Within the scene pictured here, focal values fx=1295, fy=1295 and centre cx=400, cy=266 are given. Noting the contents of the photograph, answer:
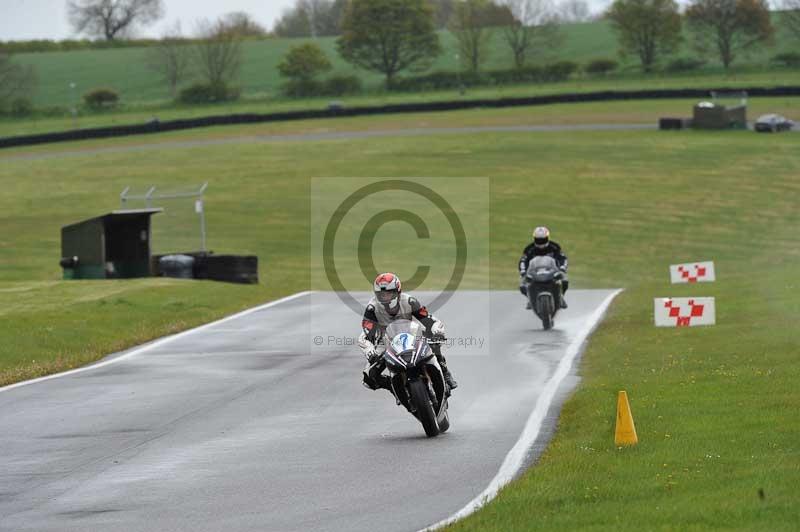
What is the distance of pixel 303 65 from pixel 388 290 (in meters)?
103

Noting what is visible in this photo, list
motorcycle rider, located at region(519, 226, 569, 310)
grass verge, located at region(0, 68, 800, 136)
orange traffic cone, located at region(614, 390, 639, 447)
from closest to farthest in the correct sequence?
orange traffic cone, located at region(614, 390, 639, 447) → motorcycle rider, located at region(519, 226, 569, 310) → grass verge, located at region(0, 68, 800, 136)

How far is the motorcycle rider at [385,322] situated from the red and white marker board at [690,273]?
19.5m

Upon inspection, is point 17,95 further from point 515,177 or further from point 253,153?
point 515,177

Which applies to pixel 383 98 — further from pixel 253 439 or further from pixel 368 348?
pixel 253 439

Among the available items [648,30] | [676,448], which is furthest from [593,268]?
[648,30]

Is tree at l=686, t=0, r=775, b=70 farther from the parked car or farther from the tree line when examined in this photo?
the parked car

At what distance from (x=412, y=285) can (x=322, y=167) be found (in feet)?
76.9

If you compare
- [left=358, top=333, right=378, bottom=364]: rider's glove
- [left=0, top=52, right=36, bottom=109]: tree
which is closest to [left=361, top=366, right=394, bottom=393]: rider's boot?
[left=358, top=333, right=378, bottom=364]: rider's glove

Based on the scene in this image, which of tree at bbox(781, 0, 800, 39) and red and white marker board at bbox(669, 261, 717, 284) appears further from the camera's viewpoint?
tree at bbox(781, 0, 800, 39)

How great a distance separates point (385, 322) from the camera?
13.3 m

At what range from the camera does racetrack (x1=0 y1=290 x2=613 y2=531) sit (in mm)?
9586

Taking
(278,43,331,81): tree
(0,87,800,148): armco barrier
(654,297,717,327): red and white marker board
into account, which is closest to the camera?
(654,297,717,327): red and white marker board

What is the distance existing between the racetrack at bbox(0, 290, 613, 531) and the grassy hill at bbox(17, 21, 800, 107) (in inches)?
3473

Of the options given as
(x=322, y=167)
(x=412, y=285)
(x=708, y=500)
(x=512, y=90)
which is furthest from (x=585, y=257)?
(x=512, y=90)
